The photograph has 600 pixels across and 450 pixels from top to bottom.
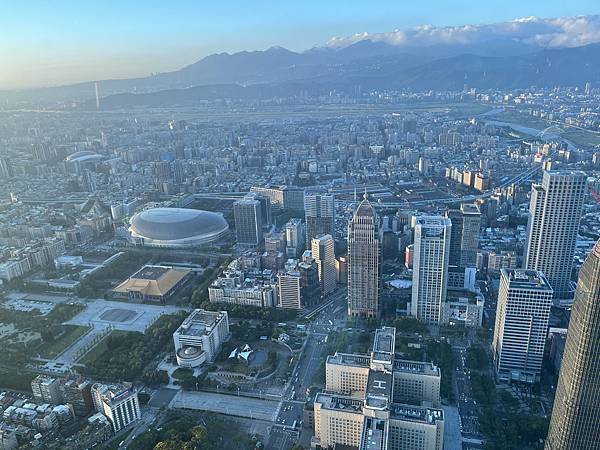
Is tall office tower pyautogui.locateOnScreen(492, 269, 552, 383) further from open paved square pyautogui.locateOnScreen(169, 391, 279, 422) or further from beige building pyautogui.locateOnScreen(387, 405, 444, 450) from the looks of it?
open paved square pyautogui.locateOnScreen(169, 391, 279, 422)

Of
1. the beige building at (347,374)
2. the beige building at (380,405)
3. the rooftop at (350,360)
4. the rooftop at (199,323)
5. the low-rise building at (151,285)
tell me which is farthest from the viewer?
the low-rise building at (151,285)

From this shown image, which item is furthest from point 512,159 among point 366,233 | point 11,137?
point 11,137

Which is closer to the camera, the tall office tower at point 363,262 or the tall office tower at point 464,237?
the tall office tower at point 363,262

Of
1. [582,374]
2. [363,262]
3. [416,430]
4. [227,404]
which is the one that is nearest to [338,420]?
[416,430]

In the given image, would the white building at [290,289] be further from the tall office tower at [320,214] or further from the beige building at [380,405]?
the beige building at [380,405]

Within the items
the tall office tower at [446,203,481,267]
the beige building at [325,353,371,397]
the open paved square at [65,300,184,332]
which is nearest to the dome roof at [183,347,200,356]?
the open paved square at [65,300,184,332]

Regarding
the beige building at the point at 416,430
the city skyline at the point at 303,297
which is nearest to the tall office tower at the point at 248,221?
the city skyline at the point at 303,297
